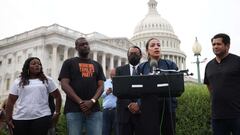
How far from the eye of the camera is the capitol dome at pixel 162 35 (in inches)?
3782

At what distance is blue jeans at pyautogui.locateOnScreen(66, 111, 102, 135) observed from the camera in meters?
5.73

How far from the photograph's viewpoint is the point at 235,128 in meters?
5.11

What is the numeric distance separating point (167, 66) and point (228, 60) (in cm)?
97

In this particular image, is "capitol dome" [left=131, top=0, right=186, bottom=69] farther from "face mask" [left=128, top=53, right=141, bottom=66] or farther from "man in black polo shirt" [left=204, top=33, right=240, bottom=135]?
"man in black polo shirt" [left=204, top=33, right=240, bottom=135]

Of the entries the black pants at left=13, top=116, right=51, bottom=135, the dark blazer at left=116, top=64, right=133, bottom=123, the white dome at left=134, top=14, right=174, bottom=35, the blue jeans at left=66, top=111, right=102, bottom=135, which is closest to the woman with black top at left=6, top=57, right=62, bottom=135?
the black pants at left=13, top=116, right=51, bottom=135

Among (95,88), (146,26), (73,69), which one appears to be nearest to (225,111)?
(95,88)

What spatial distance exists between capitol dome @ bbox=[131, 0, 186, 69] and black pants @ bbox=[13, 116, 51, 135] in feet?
294

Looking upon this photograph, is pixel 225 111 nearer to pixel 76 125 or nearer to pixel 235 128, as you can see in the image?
pixel 235 128

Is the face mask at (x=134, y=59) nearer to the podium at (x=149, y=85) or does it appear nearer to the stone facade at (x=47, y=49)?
the podium at (x=149, y=85)

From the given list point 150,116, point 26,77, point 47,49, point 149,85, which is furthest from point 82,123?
point 47,49

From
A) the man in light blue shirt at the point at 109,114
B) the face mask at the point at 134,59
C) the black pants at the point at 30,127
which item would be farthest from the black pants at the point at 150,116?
the man in light blue shirt at the point at 109,114

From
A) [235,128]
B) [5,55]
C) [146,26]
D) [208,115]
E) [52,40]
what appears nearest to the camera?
[235,128]

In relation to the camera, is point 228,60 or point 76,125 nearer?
point 228,60

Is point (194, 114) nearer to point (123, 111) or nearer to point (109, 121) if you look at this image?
point (109, 121)
